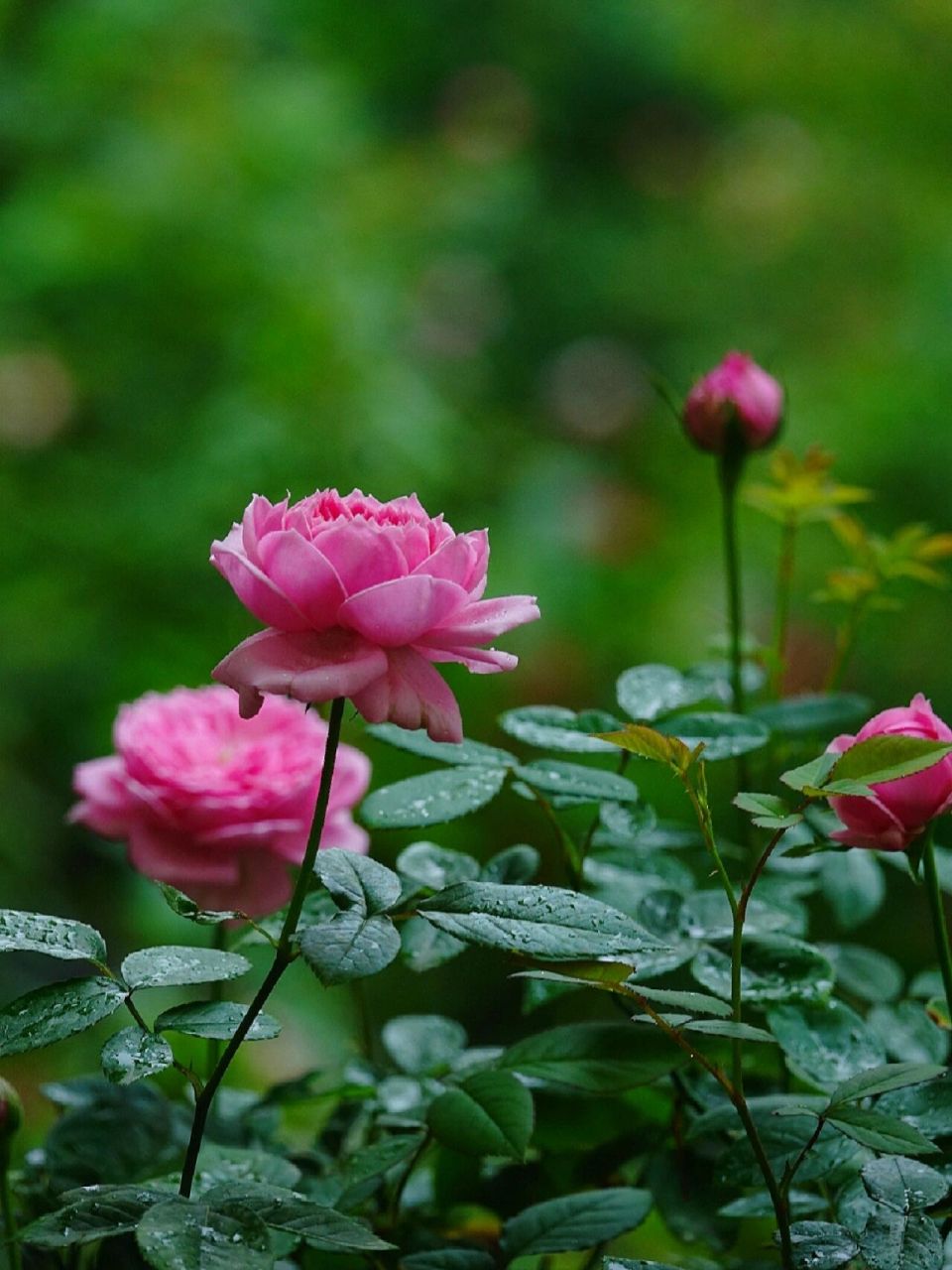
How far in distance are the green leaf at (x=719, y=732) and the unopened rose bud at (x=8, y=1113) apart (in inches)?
8.4

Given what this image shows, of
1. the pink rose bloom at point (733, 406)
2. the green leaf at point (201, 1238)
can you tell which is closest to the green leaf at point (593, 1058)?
the green leaf at point (201, 1238)

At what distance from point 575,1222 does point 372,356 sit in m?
1.26

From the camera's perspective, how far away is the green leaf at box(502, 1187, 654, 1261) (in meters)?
0.38

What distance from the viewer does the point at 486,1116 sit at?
38cm

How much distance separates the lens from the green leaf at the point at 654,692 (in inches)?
17.7

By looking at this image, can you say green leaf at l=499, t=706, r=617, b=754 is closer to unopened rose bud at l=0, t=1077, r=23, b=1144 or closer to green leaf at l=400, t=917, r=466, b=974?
green leaf at l=400, t=917, r=466, b=974

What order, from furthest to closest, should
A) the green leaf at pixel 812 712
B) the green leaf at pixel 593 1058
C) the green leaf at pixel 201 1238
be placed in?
the green leaf at pixel 812 712 → the green leaf at pixel 593 1058 → the green leaf at pixel 201 1238

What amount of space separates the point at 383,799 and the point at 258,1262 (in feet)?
0.47

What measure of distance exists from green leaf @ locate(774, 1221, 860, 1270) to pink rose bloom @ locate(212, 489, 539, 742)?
5.6 inches

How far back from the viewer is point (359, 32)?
7.88 feet

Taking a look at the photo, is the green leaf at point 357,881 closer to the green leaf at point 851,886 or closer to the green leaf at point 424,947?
the green leaf at point 424,947

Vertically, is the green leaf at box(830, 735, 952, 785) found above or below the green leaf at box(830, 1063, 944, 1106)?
above

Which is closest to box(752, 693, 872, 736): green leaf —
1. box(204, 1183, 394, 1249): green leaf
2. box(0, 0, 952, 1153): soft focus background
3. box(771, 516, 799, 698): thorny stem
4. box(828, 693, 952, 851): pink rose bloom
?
box(771, 516, 799, 698): thorny stem

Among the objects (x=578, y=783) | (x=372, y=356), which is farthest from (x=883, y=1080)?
(x=372, y=356)
